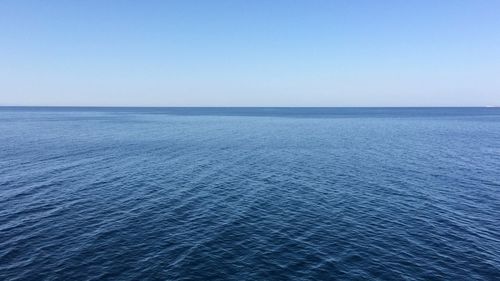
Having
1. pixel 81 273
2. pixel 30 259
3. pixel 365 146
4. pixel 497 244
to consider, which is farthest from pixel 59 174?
pixel 365 146

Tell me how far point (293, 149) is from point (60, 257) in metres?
69.5

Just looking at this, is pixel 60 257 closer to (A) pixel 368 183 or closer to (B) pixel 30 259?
(B) pixel 30 259

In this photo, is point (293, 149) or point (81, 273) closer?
point (81, 273)

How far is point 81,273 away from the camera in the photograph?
2583cm

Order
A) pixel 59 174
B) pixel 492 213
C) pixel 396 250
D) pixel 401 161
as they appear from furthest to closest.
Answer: pixel 401 161
pixel 59 174
pixel 492 213
pixel 396 250

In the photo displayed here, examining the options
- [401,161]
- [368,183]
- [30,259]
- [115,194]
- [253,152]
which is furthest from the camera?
[253,152]

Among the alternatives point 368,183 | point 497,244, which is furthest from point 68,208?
point 497,244

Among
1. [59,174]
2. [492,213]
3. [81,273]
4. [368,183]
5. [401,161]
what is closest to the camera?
[81,273]

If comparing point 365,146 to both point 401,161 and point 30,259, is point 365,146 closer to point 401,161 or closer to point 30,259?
point 401,161

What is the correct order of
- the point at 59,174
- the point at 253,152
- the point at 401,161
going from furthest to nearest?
the point at 253,152 < the point at 401,161 < the point at 59,174

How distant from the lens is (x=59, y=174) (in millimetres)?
57094

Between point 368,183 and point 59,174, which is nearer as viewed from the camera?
point 368,183

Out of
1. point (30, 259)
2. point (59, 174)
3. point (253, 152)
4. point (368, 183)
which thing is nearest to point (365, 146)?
point (253, 152)

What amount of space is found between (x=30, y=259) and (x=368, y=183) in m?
47.7
